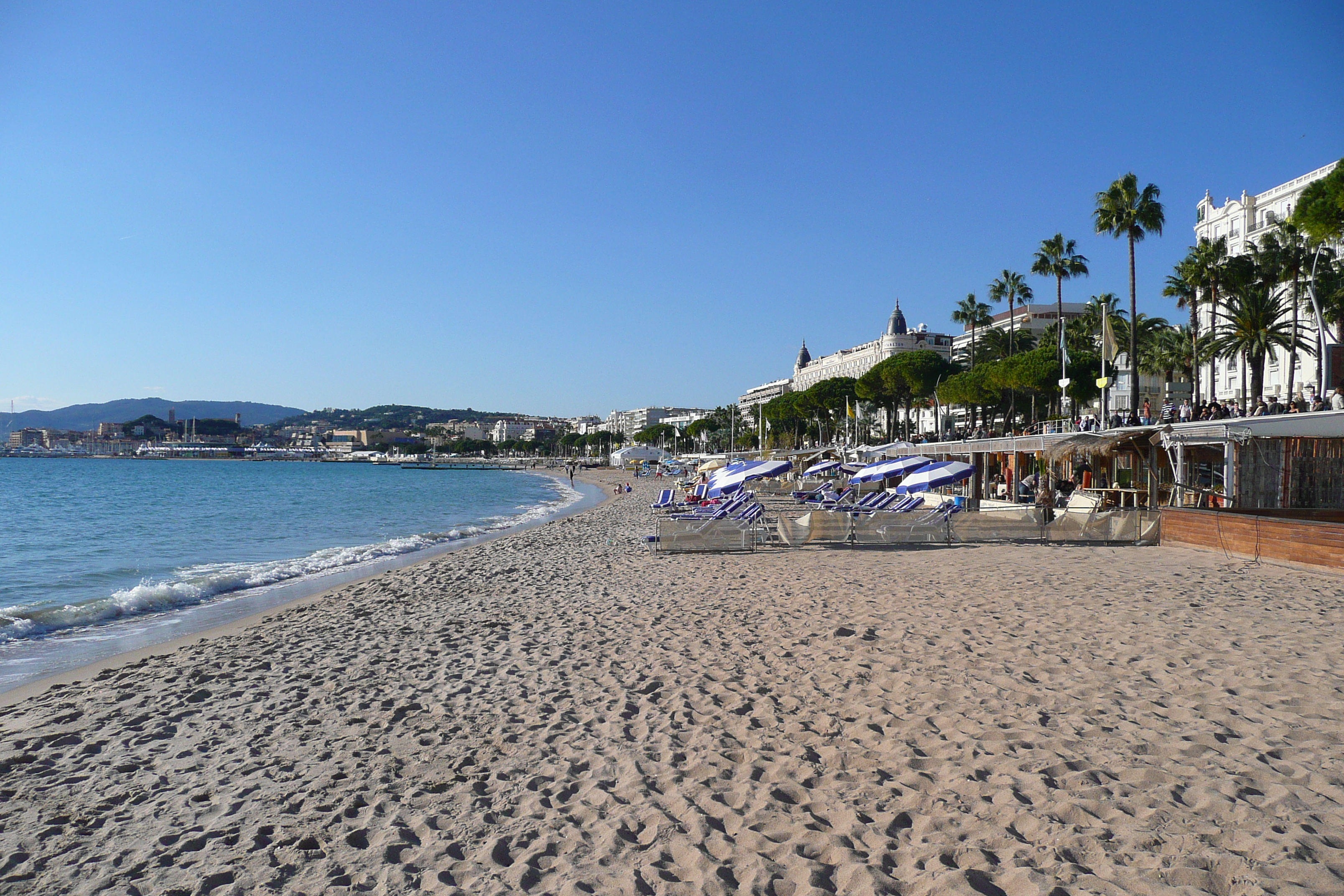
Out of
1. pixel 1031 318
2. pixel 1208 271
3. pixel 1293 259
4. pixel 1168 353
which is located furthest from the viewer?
pixel 1031 318

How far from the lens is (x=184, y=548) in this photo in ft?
68.8

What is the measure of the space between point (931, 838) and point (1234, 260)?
3870 cm

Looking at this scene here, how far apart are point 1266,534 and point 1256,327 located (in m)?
26.4

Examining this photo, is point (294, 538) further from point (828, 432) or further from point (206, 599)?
point (828, 432)

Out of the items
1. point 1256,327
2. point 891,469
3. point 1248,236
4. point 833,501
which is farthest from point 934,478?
point 1248,236

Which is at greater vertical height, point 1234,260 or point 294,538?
point 1234,260

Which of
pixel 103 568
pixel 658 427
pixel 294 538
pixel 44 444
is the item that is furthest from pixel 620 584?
pixel 44 444

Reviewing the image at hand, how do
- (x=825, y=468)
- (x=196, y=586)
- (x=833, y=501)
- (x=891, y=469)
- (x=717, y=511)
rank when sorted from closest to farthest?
(x=196, y=586) → (x=717, y=511) → (x=891, y=469) → (x=833, y=501) → (x=825, y=468)

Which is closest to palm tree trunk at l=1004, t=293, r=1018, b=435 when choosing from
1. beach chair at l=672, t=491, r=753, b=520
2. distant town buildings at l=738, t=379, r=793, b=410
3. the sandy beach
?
beach chair at l=672, t=491, r=753, b=520

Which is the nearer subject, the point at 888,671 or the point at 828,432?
the point at 888,671

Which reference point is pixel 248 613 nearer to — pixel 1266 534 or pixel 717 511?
pixel 717 511

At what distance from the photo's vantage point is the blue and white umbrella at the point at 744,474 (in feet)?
57.9

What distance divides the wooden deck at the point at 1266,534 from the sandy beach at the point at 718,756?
8.10 ft

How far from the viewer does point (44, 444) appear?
200 metres
